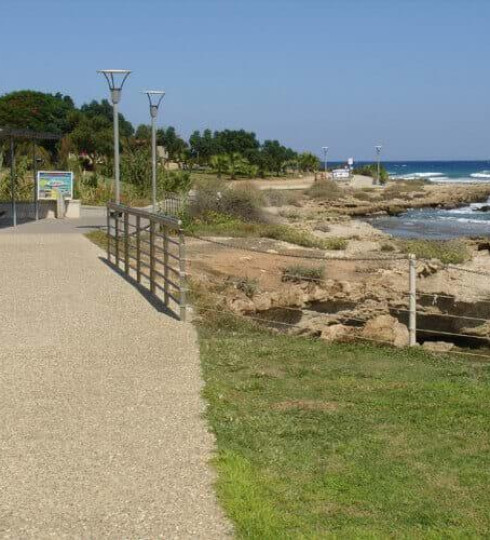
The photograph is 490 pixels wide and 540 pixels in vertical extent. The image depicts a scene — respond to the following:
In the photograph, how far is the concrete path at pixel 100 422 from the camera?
554 cm

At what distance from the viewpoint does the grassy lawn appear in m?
5.63

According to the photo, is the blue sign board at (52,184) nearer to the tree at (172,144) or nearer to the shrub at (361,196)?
the shrub at (361,196)

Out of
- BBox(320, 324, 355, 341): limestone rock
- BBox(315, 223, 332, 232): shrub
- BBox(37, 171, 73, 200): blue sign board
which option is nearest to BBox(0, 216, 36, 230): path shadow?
BBox(37, 171, 73, 200): blue sign board

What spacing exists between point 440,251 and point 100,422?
72.7ft

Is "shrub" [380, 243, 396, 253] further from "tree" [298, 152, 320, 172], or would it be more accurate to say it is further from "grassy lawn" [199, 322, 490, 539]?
"tree" [298, 152, 320, 172]

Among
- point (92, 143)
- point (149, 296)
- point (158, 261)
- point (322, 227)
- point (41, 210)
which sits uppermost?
point (92, 143)

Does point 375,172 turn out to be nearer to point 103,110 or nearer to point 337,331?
point 103,110

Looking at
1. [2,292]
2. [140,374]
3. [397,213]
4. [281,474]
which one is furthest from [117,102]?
[397,213]

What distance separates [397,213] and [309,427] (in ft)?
202

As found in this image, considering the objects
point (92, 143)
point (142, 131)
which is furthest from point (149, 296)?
point (142, 131)

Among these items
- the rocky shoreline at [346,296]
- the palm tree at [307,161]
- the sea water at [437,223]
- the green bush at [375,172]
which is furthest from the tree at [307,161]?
the rocky shoreline at [346,296]

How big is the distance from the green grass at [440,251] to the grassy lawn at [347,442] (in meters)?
15.5

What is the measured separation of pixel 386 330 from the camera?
16.7 meters

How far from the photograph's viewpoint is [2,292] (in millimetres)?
14711
